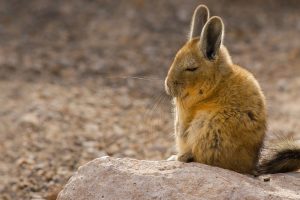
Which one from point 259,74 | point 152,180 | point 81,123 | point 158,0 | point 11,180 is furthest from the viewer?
point 158,0

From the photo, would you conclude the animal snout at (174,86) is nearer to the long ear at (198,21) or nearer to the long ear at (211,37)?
the long ear at (211,37)

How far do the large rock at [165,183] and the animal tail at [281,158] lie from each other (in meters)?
0.37

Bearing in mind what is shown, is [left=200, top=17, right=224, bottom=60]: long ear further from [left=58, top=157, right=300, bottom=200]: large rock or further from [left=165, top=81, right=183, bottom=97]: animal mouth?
[left=58, top=157, right=300, bottom=200]: large rock

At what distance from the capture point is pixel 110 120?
11023 millimetres

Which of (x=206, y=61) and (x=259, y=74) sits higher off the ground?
(x=206, y=61)

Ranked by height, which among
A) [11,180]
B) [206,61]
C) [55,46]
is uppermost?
[206,61]

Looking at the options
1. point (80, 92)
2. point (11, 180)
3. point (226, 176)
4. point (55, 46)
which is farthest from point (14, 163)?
point (55, 46)

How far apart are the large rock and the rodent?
0.25 m

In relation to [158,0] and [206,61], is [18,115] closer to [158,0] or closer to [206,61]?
[206,61]

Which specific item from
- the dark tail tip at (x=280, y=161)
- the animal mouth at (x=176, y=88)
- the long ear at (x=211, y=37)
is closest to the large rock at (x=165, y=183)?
the dark tail tip at (x=280, y=161)

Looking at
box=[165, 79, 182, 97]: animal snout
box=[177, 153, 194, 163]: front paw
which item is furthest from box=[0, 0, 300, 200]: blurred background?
box=[177, 153, 194, 163]: front paw

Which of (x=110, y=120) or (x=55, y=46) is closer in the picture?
(x=110, y=120)

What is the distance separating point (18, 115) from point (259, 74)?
526 centimetres

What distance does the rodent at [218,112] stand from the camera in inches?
240
